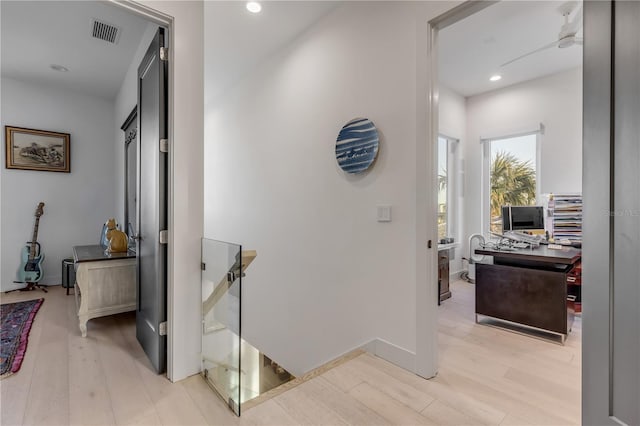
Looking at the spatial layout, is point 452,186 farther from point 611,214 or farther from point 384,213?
point 611,214

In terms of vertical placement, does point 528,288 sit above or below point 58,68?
below

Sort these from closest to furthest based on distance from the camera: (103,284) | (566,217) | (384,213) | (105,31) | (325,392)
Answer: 1. (325,392)
2. (384,213)
3. (103,284)
4. (105,31)
5. (566,217)

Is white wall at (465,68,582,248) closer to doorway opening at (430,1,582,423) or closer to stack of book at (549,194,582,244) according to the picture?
doorway opening at (430,1,582,423)

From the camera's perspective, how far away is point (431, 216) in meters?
2.03

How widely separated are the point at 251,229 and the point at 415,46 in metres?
2.81

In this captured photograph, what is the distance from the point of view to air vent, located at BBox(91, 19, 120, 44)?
310 cm

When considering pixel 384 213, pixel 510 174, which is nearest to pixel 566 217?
pixel 510 174

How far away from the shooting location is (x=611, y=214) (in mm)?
776

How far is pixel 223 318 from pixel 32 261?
4.08 m

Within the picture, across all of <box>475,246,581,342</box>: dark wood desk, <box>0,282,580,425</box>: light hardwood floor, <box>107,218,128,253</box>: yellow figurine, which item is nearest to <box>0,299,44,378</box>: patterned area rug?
<box>0,282,580,425</box>: light hardwood floor

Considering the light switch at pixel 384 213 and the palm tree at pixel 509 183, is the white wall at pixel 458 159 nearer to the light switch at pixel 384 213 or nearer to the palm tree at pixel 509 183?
the palm tree at pixel 509 183

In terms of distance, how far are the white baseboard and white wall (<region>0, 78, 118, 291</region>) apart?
4.65 m

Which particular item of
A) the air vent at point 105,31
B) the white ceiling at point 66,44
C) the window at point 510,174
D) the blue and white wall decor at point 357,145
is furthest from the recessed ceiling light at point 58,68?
the window at point 510,174

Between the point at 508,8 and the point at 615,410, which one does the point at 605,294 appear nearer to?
the point at 615,410
